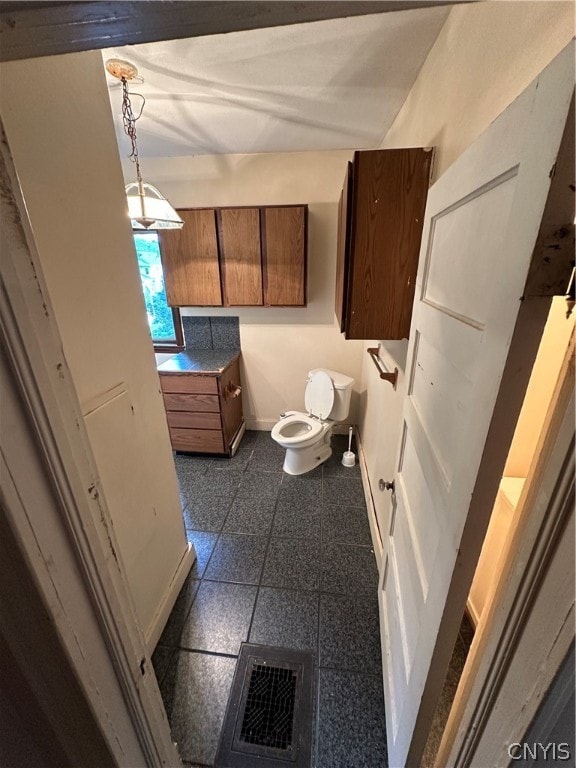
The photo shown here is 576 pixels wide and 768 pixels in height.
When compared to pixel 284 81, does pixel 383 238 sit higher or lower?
lower

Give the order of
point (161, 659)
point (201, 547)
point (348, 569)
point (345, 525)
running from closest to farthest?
point (161, 659) → point (348, 569) → point (201, 547) → point (345, 525)

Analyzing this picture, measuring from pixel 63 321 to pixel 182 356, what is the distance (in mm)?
1929

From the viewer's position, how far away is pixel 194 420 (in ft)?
8.36

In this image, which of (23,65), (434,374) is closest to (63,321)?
(23,65)

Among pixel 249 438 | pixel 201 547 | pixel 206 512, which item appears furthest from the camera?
pixel 249 438

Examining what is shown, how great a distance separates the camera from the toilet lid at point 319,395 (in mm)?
2559

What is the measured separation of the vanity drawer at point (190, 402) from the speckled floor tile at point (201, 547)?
0.95 meters

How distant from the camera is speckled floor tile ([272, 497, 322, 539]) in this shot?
193 centimetres

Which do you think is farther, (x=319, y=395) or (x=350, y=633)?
(x=319, y=395)

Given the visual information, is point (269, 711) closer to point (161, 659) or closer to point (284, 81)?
point (161, 659)

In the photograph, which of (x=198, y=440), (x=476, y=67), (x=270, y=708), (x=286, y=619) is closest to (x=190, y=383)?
(x=198, y=440)

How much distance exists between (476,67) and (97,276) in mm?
1298

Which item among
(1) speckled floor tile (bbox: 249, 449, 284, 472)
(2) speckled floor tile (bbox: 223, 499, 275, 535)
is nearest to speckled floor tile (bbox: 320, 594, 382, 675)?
(2) speckled floor tile (bbox: 223, 499, 275, 535)

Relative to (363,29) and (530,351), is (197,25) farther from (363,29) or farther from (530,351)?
(363,29)
